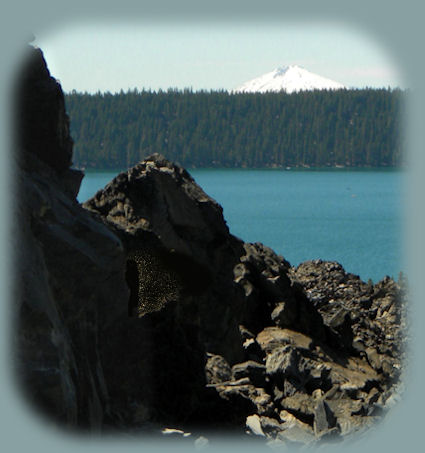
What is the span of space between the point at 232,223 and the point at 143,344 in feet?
130

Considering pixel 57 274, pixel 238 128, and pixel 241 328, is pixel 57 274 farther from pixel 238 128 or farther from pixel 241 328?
pixel 238 128

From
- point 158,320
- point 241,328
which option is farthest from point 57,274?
point 241,328

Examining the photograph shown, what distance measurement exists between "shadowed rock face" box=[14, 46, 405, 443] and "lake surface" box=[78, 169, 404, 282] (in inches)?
98.6

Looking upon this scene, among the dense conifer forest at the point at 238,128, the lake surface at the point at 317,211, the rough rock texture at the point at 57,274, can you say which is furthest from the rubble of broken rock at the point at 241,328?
the dense conifer forest at the point at 238,128

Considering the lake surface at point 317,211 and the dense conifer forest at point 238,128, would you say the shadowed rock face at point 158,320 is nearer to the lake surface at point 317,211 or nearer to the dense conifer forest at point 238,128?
the lake surface at point 317,211

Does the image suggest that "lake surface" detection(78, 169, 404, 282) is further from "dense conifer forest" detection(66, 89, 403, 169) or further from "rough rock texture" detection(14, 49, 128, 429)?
"rough rock texture" detection(14, 49, 128, 429)

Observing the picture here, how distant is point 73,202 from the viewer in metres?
7.58

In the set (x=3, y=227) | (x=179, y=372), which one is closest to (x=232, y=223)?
(x=179, y=372)

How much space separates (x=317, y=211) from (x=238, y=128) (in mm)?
45415

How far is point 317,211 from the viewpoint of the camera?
58219 mm

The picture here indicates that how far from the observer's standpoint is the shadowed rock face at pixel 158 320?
6.64 m

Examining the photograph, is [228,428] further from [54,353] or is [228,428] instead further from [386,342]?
[386,342]

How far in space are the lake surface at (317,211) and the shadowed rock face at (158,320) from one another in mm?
2505

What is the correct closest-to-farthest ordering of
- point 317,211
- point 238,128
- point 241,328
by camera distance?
point 241,328
point 317,211
point 238,128
